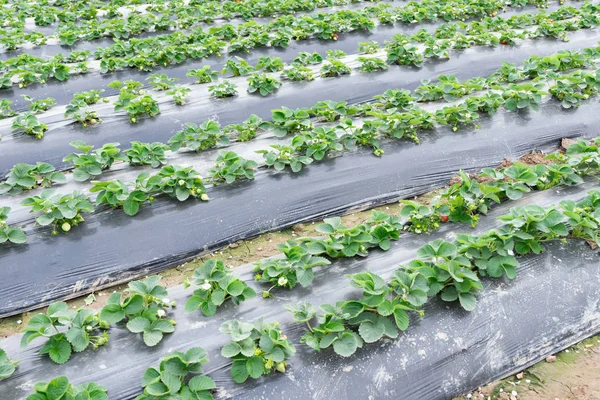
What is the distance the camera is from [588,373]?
9.73 ft

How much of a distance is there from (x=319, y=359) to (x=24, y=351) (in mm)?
1717

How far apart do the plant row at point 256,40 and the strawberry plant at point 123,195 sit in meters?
3.24

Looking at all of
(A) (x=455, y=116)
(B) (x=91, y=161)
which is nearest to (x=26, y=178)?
(B) (x=91, y=161)

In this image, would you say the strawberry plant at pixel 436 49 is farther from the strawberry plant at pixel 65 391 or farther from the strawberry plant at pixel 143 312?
the strawberry plant at pixel 65 391

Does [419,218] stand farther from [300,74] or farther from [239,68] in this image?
[239,68]

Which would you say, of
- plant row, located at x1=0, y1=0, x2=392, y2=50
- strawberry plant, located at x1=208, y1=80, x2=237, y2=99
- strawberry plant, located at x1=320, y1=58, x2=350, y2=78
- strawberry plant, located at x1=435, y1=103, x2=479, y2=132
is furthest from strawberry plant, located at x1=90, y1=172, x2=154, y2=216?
plant row, located at x1=0, y1=0, x2=392, y2=50

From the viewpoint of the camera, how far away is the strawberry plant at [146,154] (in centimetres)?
445

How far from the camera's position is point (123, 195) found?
3898 mm

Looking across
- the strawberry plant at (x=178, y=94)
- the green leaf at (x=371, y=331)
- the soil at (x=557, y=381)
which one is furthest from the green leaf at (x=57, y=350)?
the strawberry plant at (x=178, y=94)

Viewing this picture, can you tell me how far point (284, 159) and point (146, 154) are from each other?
1294 mm

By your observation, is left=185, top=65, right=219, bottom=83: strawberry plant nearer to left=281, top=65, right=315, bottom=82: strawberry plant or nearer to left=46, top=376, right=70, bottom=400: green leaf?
left=281, top=65, right=315, bottom=82: strawberry plant

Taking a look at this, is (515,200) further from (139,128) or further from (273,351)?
(139,128)

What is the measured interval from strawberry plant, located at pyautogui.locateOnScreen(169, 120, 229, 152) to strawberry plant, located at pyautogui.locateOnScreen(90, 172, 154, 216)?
75 cm

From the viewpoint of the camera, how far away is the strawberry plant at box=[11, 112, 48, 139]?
5.08m
